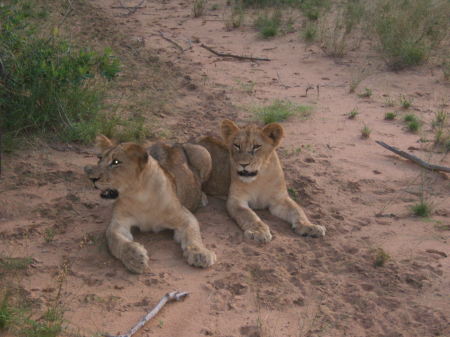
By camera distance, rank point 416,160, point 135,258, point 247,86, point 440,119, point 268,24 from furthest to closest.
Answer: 1. point 268,24
2. point 247,86
3. point 440,119
4. point 416,160
5. point 135,258

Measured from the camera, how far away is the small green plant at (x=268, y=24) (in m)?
9.61

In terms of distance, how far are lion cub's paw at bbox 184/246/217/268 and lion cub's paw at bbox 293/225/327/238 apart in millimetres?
847

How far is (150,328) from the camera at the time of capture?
3258mm

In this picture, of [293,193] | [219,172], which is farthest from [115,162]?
[293,193]

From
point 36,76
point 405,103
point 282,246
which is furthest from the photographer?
point 405,103

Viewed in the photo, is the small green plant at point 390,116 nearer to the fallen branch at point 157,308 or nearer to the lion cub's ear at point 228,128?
the lion cub's ear at point 228,128

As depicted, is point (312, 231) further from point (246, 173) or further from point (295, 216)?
point (246, 173)

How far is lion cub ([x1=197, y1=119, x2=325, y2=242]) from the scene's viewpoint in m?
4.59

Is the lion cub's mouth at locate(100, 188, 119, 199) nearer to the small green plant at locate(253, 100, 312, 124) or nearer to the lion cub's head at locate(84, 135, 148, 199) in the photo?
the lion cub's head at locate(84, 135, 148, 199)

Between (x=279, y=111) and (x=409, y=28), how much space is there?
3.16 m

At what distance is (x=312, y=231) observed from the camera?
4.48 m

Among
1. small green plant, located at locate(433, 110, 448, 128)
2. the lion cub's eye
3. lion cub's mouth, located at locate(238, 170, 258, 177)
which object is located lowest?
lion cub's mouth, located at locate(238, 170, 258, 177)

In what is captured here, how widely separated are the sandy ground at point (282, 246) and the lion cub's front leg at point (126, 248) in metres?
0.06

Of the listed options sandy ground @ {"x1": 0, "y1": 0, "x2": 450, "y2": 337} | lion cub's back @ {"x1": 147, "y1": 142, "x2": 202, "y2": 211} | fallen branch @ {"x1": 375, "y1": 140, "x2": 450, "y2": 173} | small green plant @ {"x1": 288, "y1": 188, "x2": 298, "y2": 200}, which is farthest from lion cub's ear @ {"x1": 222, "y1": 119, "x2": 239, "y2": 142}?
fallen branch @ {"x1": 375, "y1": 140, "x2": 450, "y2": 173}
